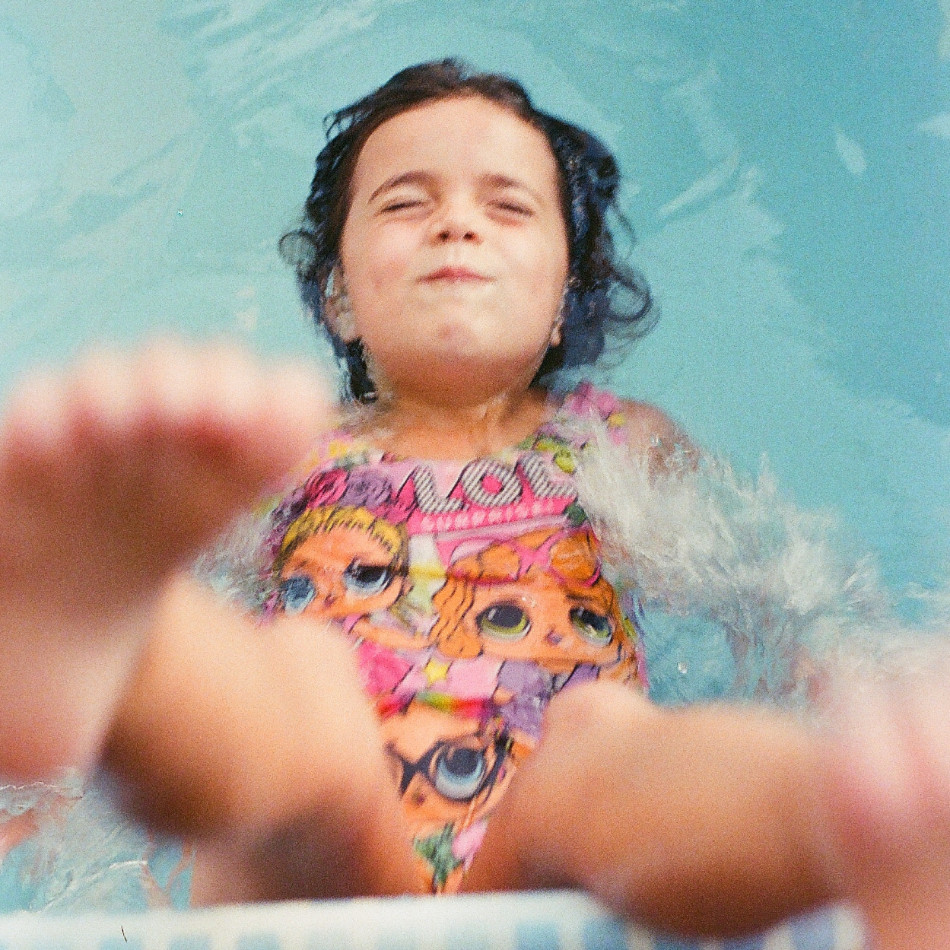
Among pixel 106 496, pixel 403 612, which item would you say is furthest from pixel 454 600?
pixel 106 496

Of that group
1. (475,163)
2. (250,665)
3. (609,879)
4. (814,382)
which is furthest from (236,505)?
(814,382)

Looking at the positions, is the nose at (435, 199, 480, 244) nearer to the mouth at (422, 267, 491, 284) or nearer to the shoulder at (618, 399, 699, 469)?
the mouth at (422, 267, 491, 284)

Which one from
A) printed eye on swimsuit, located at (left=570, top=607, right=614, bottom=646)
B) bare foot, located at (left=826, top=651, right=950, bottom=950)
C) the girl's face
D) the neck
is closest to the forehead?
the girl's face

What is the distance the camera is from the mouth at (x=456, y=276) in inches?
35.4

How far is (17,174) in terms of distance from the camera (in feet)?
4.90

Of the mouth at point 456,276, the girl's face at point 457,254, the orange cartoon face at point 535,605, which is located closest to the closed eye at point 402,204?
the girl's face at point 457,254

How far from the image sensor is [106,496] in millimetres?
399

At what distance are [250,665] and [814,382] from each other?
38.7 inches

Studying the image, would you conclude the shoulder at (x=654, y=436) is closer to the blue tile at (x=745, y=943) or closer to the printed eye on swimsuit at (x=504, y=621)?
the printed eye on swimsuit at (x=504, y=621)

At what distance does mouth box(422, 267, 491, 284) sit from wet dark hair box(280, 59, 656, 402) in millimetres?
244

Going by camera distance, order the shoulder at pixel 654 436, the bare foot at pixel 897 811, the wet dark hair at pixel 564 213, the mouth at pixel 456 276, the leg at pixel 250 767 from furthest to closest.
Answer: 1. the wet dark hair at pixel 564 213
2. the shoulder at pixel 654 436
3. the mouth at pixel 456 276
4. the leg at pixel 250 767
5. the bare foot at pixel 897 811

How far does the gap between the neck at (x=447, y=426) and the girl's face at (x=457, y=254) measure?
0.02 metres

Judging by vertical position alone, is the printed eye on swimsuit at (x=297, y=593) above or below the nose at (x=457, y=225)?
below

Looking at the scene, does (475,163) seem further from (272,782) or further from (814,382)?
(272,782)
